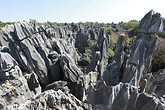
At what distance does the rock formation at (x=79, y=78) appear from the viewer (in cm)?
380

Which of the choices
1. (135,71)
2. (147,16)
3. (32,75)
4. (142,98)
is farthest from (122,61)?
(32,75)

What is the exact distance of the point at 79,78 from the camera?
830cm

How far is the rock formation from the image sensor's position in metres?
3.80

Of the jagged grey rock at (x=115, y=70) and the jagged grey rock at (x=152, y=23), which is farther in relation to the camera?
the jagged grey rock at (x=115, y=70)

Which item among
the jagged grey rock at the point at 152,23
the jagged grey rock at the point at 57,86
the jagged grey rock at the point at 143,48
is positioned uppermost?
the jagged grey rock at the point at 152,23

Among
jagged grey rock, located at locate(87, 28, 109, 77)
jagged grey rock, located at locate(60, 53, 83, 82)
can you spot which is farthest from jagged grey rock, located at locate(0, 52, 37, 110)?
jagged grey rock, located at locate(87, 28, 109, 77)

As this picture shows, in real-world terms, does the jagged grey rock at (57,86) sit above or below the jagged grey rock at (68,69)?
below

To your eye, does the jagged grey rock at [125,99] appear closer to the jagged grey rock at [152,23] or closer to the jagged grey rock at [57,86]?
the jagged grey rock at [152,23]

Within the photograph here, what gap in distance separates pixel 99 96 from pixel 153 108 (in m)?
2.41

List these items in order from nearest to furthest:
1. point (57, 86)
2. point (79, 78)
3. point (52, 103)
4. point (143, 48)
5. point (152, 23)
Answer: point (52, 103), point (152, 23), point (143, 48), point (57, 86), point (79, 78)

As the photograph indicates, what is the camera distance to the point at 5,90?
6668 mm

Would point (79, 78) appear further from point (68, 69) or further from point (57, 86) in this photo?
point (57, 86)

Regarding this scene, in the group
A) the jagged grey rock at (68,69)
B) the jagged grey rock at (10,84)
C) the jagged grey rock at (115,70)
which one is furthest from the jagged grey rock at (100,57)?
the jagged grey rock at (10,84)

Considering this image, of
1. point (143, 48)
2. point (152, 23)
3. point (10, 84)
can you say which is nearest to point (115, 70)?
point (143, 48)
